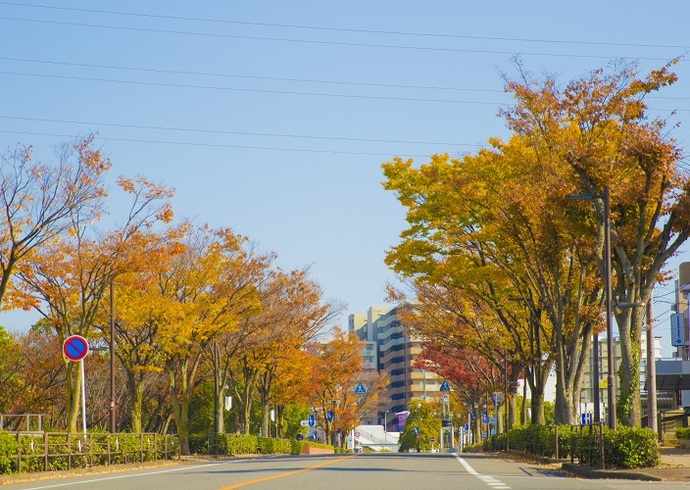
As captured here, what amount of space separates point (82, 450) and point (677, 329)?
60.0 m

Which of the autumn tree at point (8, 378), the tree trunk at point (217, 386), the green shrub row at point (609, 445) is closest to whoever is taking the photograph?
the green shrub row at point (609, 445)

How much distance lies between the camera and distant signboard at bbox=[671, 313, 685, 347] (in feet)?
254

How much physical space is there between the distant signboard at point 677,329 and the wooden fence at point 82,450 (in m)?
51.0

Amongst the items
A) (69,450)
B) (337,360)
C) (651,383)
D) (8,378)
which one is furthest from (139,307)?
(337,360)

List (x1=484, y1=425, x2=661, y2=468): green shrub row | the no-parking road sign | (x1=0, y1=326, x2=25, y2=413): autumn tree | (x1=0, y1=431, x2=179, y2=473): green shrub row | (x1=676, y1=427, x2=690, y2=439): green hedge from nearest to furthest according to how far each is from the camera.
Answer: (x1=484, y1=425, x2=661, y2=468): green shrub row → (x1=0, y1=431, x2=179, y2=473): green shrub row → the no-parking road sign → (x1=676, y1=427, x2=690, y2=439): green hedge → (x1=0, y1=326, x2=25, y2=413): autumn tree

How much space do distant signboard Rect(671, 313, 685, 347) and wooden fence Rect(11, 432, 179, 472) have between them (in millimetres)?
50978

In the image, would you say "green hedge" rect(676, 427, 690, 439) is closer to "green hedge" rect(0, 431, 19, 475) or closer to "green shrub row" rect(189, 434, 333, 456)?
"green shrub row" rect(189, 434, 333, 456)

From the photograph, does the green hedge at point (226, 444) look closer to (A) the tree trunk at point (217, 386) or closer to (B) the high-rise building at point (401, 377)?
(A) the tree trunk at point (217, 386)

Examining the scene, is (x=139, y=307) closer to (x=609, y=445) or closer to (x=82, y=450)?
(x=82, y=450)

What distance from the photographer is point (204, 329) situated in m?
42.3

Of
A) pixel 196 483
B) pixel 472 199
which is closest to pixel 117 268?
pixel 472 199

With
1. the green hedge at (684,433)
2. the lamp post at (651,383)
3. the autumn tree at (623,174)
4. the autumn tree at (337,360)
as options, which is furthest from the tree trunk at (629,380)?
the autumn tree at (337,360)

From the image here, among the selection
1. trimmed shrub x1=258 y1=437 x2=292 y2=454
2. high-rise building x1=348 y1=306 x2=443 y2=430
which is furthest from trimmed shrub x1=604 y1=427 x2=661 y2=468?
high-rise building x1=348 y1=306 x2=443 y2=430

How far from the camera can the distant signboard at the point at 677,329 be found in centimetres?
7750
